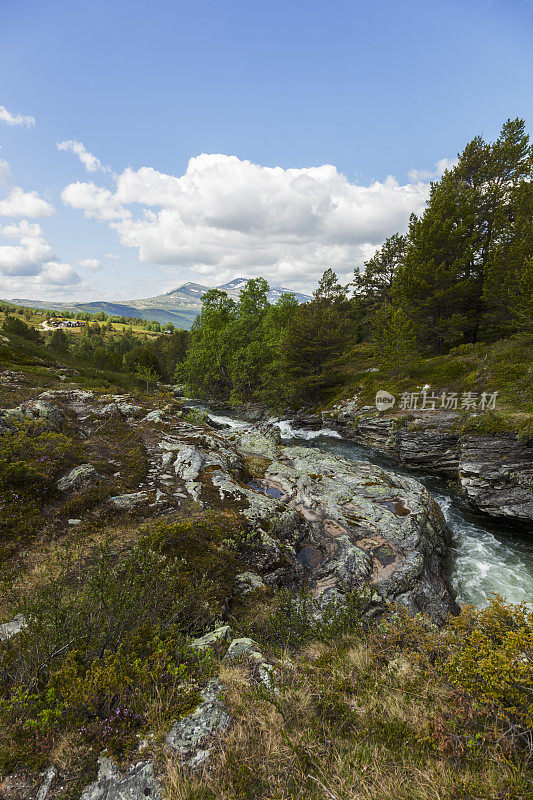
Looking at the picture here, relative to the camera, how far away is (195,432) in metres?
17.1

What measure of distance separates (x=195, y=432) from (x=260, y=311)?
3469 centimetres

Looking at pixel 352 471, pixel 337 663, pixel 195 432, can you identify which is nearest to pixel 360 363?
pixel 352 471

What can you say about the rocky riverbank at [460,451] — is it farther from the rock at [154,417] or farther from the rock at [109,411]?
the rock at [109,411]

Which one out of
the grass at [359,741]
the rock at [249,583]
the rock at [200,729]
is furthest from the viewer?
the rock at [249,583]

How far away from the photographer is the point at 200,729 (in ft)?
11.8

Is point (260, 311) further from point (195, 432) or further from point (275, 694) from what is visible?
point (275, 694)

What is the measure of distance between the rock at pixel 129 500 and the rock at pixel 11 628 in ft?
13.2

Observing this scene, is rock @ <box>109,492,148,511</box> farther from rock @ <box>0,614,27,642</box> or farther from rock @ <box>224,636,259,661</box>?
rock @ <box>224,636,259,661</box>

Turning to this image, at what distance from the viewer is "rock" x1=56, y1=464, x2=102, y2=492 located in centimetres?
906

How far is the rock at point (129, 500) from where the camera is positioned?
9.01 meters

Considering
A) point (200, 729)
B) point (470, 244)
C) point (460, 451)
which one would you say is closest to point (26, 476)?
point (200, 729)

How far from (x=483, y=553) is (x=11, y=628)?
52.8ft

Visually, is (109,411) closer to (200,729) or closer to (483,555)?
(200,729)
